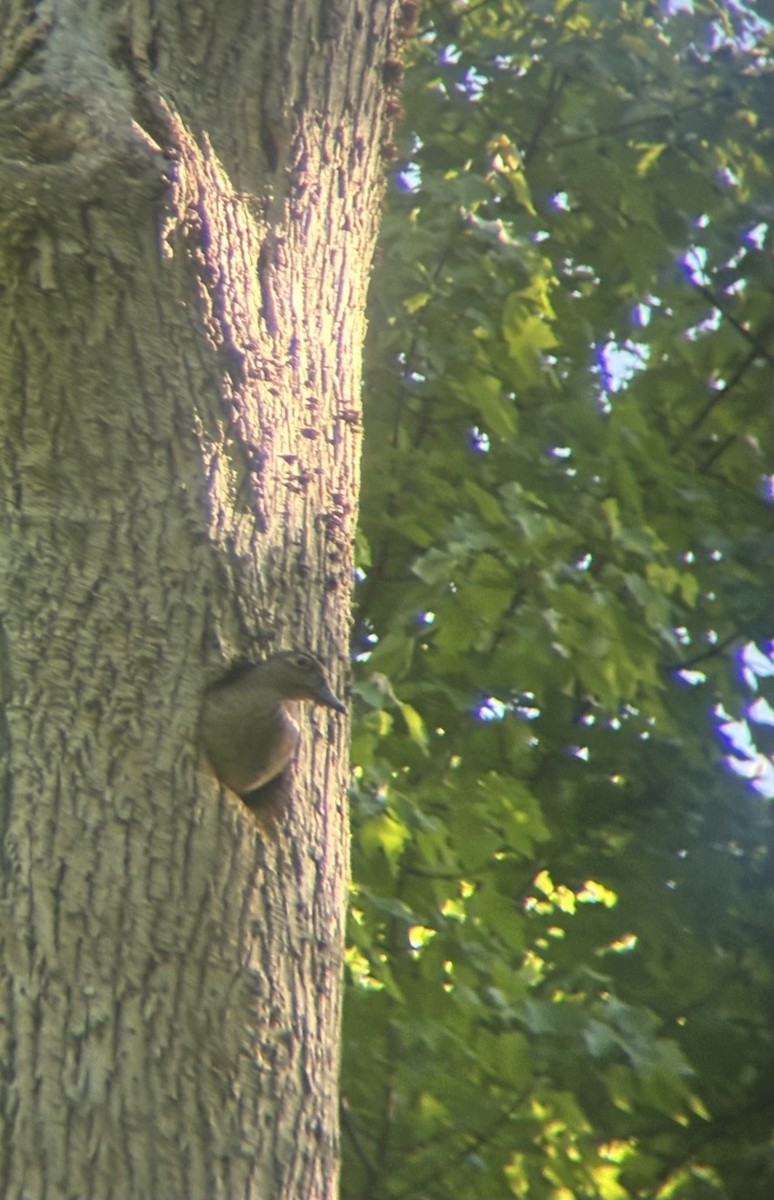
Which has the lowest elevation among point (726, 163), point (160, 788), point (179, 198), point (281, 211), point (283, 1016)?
point (283, 1016)

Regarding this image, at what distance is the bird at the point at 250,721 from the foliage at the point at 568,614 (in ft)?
6.65

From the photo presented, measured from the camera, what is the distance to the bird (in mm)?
1986

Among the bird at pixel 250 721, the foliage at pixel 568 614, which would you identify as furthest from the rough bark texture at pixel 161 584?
the foliage at pixel 568 614

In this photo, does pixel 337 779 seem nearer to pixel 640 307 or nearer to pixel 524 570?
pixel 524 570

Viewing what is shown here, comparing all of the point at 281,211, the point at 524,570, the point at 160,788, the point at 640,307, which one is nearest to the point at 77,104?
the point at 281,211

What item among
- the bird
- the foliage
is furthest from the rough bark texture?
the foliage

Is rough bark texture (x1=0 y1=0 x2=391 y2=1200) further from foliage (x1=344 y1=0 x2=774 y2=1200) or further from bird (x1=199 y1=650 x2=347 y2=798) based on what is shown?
foliage (x1=344 y1=0 x2=774 y2=1200)

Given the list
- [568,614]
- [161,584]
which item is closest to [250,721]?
[161,584]

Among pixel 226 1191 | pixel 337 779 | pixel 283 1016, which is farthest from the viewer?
pixel 337 779

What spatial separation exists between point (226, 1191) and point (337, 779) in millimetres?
627

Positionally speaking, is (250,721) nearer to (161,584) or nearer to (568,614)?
(161,584)

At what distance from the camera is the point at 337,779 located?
2227 millimetres

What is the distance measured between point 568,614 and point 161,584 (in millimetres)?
2613

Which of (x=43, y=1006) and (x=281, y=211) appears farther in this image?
(x=281, y=211)
